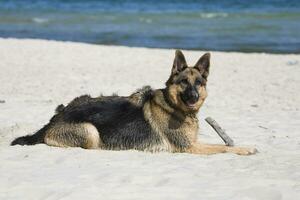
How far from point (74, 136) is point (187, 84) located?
1.52 metres

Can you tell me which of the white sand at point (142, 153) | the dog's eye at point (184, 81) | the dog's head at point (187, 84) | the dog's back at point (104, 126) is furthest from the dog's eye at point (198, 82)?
the white sand at point (142, 153)

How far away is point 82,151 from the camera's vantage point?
805cm

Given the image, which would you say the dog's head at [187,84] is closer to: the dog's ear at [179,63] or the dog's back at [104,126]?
the dog's ear at [179,63]

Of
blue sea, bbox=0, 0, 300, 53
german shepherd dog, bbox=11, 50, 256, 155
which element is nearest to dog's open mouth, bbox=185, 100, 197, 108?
german shepherd dog, bbox=11, 50, 256, 155

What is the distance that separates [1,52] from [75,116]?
12177mm

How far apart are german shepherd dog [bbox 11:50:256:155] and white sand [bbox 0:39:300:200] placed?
9.2 inches

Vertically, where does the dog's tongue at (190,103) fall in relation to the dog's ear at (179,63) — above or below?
below

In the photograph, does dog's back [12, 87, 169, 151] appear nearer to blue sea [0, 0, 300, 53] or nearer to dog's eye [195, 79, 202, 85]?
dog's eye [195, 79, 202, 85]

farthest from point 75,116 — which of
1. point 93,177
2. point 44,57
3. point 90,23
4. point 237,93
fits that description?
point 90,23

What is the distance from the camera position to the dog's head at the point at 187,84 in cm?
806

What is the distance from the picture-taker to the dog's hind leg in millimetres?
8195

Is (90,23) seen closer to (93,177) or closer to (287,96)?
(287,96)

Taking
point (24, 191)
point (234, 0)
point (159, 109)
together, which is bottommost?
point (24, 191)

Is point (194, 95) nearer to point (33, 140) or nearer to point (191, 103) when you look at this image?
point (191, 103)
